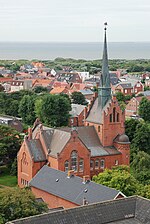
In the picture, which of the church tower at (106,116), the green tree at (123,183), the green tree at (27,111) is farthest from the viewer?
the green tree at (27,111)

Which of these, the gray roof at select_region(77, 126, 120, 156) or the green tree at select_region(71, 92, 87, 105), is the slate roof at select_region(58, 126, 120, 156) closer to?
the gray roof at select_region(77, 126, 120, 156)

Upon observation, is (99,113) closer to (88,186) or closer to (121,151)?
(121,151)

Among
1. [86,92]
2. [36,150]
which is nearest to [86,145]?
[36,150]

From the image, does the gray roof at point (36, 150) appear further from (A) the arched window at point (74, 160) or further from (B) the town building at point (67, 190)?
(B) the town building at point (67, 190)

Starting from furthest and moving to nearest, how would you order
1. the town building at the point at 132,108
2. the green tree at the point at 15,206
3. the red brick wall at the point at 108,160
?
the town building at the point at 132,108, the red brick wall at the point at 108,160, the green tree at the point at 15,206

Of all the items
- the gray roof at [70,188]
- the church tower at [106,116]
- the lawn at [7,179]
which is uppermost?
the church tower at [106,116]

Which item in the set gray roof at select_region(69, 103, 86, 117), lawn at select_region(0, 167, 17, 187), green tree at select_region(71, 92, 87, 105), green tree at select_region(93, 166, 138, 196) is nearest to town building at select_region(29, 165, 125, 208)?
green tree at select_region(93, 166, 138, 196)

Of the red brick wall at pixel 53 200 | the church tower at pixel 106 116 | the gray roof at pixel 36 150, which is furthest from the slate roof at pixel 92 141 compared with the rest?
the red brick wall at pixel 53 200

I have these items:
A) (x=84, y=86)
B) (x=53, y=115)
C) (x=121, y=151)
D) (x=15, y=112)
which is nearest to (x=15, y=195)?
(x=121, y=151)
